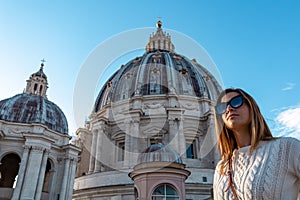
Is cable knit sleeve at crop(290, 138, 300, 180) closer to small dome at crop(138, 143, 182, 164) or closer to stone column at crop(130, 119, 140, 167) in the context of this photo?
small dome at crop(138, 143, 182, 164)

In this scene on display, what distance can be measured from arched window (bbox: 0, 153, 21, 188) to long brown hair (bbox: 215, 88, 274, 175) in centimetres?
2400

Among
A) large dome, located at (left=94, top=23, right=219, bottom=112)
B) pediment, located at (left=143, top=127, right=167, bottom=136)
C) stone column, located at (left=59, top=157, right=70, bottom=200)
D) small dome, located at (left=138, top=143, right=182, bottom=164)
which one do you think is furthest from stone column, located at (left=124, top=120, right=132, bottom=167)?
small dome, located at (left=138, top=143, right=182, bottom=164)

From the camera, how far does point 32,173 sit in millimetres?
18938

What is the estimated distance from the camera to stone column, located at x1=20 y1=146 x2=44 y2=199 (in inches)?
722

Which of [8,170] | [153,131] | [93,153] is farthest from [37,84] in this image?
[153,131]

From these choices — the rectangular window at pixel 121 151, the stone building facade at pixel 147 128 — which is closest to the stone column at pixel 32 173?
the stone building facade at pixel 147 128

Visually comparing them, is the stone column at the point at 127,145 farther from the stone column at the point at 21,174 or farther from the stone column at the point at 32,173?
the stone column at the point at 21,174

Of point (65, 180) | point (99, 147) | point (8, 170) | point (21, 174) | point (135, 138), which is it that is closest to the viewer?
point (21, 174)

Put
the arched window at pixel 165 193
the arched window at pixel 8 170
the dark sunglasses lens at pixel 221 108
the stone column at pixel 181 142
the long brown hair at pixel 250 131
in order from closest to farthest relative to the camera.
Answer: the long brown hair at pixel 250 131 → the dark sunglasses lens at pixel 221 108 → the arched window at pixel 165 193 → the arched window at pixel 8 170 → the stone column at pixel 181 142

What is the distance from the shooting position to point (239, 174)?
1.67m

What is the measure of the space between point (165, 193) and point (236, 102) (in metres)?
14.6

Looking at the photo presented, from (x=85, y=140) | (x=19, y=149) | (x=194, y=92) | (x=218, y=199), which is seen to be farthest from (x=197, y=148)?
(x=218, y=199)

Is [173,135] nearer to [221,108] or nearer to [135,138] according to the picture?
[135,138]

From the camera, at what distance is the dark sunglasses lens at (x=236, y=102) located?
1799mm
